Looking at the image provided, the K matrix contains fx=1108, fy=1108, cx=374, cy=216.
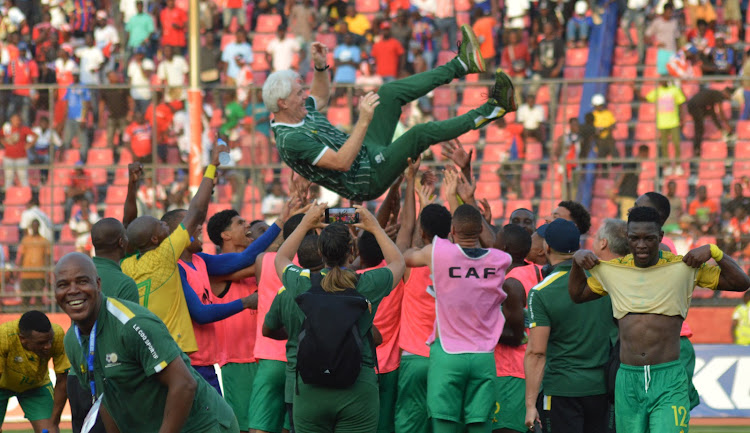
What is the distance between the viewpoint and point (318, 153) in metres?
7.58

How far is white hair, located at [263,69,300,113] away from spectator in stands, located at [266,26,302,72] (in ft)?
43.1

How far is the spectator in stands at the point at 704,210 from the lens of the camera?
51.3ft

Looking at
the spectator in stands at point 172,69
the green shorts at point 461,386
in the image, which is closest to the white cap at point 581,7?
the spectator in stands at point 172,69

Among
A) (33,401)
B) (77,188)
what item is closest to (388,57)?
(77,188)

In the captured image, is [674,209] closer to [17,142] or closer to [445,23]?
[445,23]

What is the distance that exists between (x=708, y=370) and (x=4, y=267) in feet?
31.6

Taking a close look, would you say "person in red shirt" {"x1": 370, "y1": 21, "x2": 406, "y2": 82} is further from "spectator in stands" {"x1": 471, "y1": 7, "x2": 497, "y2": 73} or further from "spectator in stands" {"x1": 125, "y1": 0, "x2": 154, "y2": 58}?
"spectator in stands" {"x1": 125, "y1": 0, "x2": 154, "y2": 58}

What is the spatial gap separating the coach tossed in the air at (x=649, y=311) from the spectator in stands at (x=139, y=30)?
53.3 ft

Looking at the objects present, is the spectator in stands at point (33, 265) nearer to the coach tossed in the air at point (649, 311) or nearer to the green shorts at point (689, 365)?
the green shorts at point (689, 365)

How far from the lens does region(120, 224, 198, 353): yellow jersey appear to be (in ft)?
25.3

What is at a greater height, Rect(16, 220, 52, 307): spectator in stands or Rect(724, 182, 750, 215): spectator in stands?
Rect(724, 182, 750, 215): spectator in stands

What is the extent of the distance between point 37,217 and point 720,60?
12.0 metres

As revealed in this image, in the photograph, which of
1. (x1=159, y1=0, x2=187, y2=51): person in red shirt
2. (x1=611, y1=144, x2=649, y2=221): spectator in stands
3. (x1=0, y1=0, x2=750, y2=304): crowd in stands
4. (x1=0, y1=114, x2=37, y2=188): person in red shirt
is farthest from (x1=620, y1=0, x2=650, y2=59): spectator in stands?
(x1=0, y1=114, x2=37, y2=188): person in red shirt

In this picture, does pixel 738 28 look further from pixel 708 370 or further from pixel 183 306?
pixel 183 306
